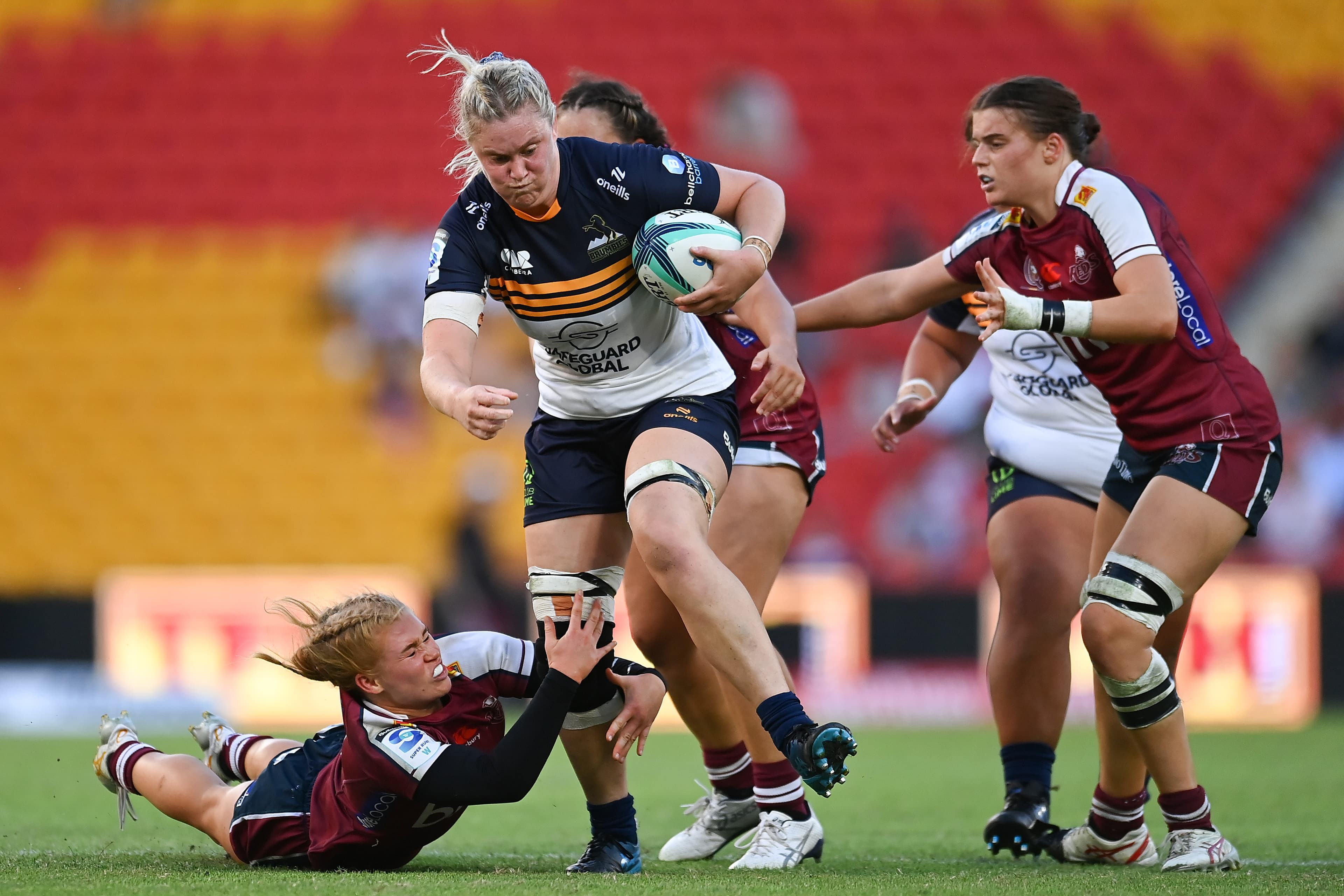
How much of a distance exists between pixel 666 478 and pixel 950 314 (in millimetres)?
1815

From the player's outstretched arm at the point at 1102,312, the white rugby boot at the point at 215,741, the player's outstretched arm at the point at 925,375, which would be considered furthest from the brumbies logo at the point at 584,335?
the white rugby boot at the point at 215,741

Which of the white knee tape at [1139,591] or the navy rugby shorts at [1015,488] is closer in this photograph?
the white knee tape at [1139,591]

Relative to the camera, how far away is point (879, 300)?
14.8 ft

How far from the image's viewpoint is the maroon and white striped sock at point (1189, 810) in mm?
3885

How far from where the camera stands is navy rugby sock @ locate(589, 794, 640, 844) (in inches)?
152

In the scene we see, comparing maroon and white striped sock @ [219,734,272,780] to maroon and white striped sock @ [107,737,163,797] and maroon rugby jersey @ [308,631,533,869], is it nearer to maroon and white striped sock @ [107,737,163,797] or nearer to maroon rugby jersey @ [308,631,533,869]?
maroon and white striped sock @ [107,737,163,797]

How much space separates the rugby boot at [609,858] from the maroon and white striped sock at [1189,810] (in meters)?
1.41

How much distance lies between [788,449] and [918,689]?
603 cm

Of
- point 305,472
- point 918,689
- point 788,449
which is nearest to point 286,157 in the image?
point 305,472

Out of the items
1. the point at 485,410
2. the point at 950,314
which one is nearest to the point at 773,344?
the point at 485,410

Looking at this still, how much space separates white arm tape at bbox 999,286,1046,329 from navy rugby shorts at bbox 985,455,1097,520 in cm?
112

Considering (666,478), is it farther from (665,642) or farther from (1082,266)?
(1082,266)

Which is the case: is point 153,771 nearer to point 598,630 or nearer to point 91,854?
point 91,854

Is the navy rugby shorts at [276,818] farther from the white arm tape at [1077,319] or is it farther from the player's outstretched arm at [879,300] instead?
the white arm tape at [1077,319]
